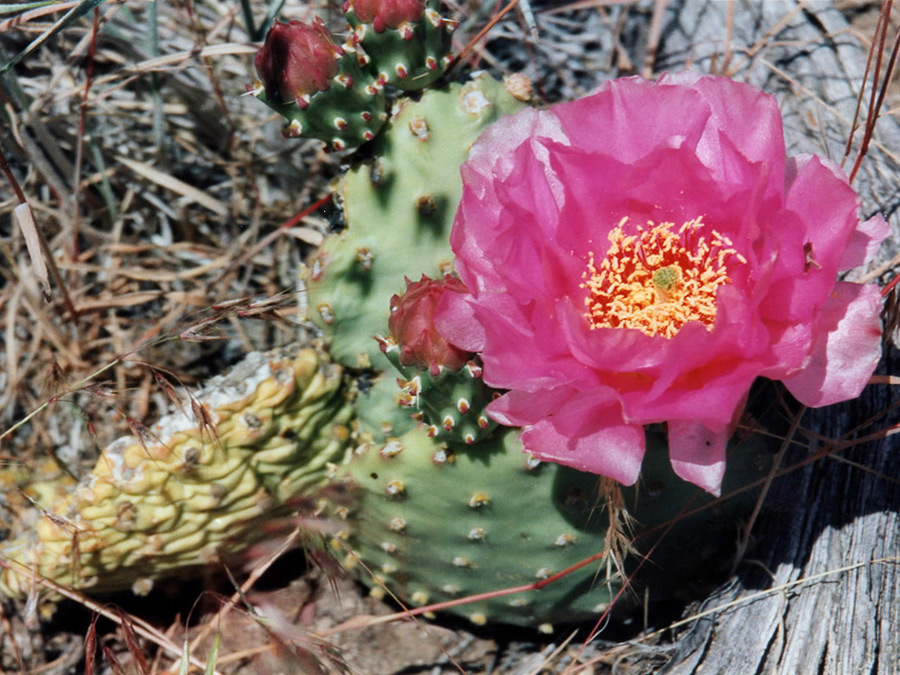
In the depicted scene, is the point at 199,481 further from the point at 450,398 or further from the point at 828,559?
the point at 828,559

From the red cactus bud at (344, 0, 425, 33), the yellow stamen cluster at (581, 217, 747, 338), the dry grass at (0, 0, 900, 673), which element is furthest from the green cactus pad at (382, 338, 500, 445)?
the dry grass at (0, 0, 900, 673)

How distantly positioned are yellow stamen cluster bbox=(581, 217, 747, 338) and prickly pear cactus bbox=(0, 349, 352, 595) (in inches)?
18.0

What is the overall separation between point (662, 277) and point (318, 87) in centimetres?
48

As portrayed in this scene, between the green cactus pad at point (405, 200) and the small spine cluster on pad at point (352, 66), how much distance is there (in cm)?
4

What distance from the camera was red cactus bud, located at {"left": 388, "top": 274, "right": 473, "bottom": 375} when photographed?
966 millimetres

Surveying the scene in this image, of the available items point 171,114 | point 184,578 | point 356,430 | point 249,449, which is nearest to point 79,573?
point 184,578

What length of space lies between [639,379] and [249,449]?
629mm

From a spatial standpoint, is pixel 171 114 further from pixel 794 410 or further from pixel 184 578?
pixel 794 410

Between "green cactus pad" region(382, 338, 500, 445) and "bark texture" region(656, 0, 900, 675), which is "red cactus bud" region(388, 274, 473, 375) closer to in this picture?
"green cactus pad" region(382, 338, 500, 445)

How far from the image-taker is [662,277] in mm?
1020

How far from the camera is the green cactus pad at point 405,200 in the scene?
1163 millimetres

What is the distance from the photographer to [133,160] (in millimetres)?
1788

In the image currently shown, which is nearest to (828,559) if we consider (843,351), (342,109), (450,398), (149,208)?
(843,351)

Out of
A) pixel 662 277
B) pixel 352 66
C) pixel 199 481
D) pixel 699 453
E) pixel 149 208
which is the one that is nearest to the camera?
pixel 699 453
